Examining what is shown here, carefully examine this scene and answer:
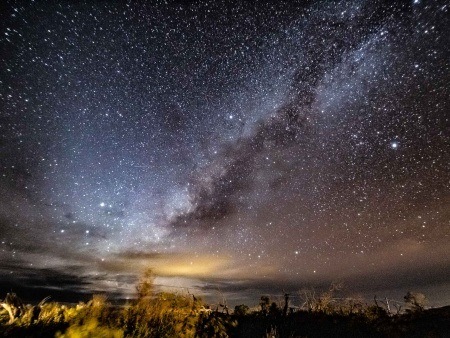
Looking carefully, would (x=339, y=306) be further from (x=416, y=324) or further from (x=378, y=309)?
(x=416, y=324)

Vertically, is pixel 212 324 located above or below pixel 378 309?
below

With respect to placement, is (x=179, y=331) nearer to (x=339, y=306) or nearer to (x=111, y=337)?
(x=111, y=337)

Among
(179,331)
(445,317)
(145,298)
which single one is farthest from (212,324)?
(445,317)

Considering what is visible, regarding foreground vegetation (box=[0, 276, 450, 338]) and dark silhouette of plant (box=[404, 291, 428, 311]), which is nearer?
foreground vegetation (box=[0, 276, 450, 338])

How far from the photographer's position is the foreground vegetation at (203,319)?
7707mm

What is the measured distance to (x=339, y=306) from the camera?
19312 mm

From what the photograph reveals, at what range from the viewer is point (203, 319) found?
1360cm

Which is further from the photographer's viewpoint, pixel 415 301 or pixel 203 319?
pixel 415 301

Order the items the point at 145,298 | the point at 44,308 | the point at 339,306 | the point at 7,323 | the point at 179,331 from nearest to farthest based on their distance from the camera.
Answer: the point at 7,323 → the point at 44,308 → the point at 179,331 → the point at 145,298 → the point at 339,306

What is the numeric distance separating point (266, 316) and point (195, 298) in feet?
19.8

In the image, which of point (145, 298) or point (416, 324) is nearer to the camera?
point (145, 298)

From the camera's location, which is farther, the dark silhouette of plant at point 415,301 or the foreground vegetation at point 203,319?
the dark silhouette of plant at point 415,301

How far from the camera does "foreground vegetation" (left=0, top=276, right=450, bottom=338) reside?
7.71 metres

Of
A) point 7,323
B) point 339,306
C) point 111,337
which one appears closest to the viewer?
Result: point 7,323
